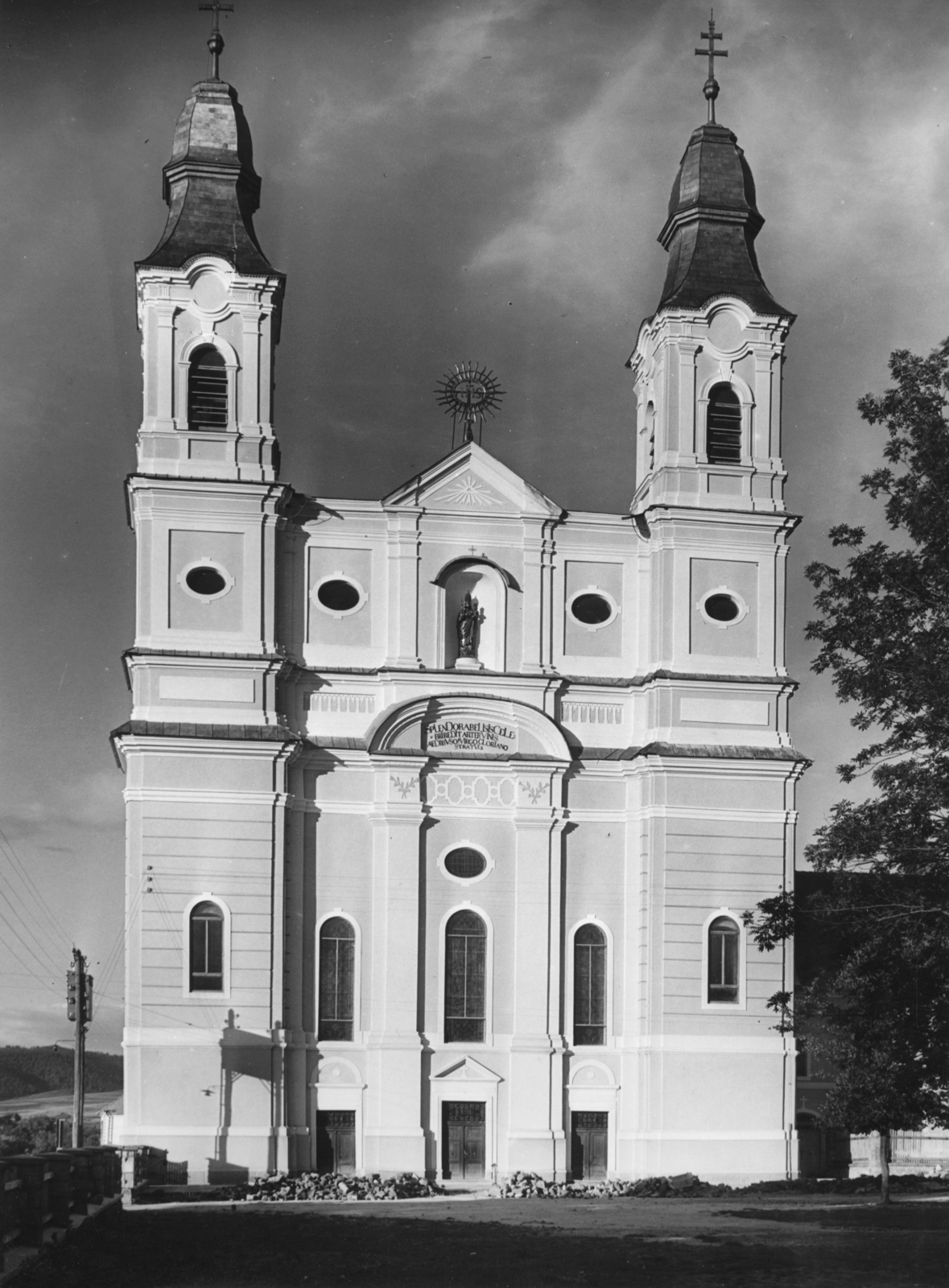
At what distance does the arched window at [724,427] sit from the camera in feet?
130

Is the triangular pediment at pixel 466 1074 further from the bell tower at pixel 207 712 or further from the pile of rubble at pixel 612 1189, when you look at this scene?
the bell tower at pixel 207 712

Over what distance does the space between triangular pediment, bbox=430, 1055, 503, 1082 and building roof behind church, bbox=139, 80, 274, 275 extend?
15636mm

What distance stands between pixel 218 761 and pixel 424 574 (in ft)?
18.0

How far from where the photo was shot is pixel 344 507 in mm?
37906

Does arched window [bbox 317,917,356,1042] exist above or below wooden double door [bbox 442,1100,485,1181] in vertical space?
above

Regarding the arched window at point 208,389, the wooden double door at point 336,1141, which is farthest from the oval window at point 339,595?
the wooden double door at point 336,1141

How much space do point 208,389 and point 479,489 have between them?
564 cm

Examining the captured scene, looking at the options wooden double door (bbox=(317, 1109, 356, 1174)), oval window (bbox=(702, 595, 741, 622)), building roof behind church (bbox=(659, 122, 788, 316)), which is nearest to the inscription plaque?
oval window (bbox=(702, 595, 741, 622))

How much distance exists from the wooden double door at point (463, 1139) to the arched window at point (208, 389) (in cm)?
1379

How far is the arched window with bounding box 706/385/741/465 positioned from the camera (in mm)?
39500

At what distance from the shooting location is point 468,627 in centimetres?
3822

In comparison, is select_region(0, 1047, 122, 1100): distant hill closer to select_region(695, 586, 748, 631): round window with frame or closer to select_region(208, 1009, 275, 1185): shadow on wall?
select_region(208, 1009, 275, 1185): shadow on wall

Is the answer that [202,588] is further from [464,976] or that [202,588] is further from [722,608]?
[722,608]

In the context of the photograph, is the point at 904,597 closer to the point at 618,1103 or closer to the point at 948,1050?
the point at 948,1050
